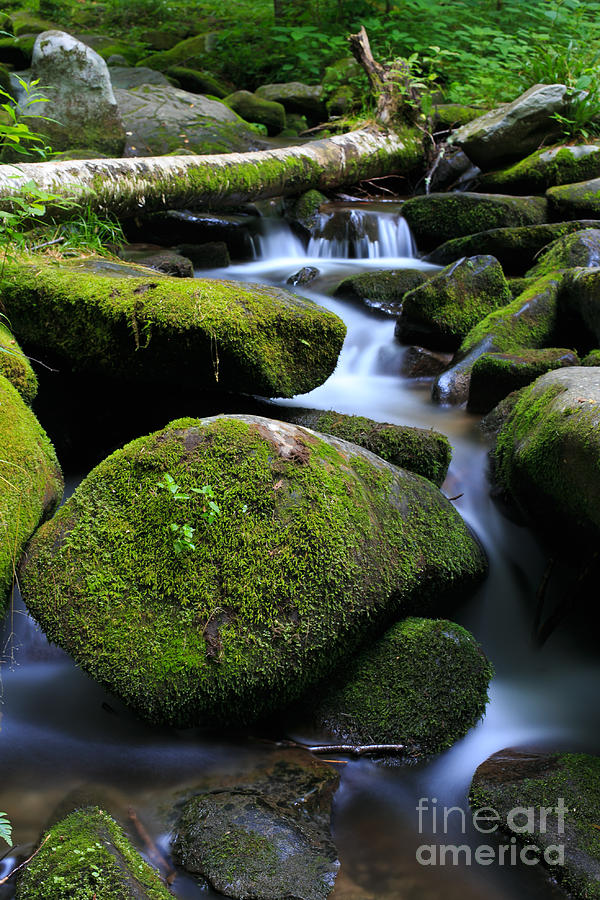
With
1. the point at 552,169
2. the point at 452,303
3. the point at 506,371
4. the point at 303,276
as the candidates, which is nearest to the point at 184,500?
the point at 506,371

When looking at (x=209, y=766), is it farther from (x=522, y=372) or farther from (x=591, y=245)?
(x=591, y=245)

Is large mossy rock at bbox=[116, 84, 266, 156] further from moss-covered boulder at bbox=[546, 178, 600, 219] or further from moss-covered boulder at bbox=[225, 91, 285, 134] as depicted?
moss-covered boulder at bbox=[546, 178, 600, 219]

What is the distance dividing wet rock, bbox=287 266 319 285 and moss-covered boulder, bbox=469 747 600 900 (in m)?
5.25

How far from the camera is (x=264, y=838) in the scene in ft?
7.08

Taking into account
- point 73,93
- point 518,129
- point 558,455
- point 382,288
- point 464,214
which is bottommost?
point 382,288

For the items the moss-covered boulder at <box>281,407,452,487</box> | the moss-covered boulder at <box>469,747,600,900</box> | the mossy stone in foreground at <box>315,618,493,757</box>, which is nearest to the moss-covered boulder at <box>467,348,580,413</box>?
the moss-covered boulder at <box>281,407,452,487</box>

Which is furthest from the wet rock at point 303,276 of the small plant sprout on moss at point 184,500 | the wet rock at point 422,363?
the small plant sprout on moss at point 184,500

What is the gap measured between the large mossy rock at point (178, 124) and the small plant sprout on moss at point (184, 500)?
7.65 meters

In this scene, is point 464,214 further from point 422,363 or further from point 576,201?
point 422,363

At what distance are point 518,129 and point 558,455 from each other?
7074mm

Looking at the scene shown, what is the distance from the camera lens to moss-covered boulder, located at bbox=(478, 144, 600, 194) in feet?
27.9

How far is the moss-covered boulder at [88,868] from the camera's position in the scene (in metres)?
1.84

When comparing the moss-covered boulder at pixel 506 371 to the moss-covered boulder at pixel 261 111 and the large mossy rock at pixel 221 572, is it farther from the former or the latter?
the moss-covered boulder at pixel 261 111

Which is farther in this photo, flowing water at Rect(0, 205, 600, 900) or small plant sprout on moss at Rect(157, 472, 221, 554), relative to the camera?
small plant sprout on moss at Rect(157, 472, 221, 554)
